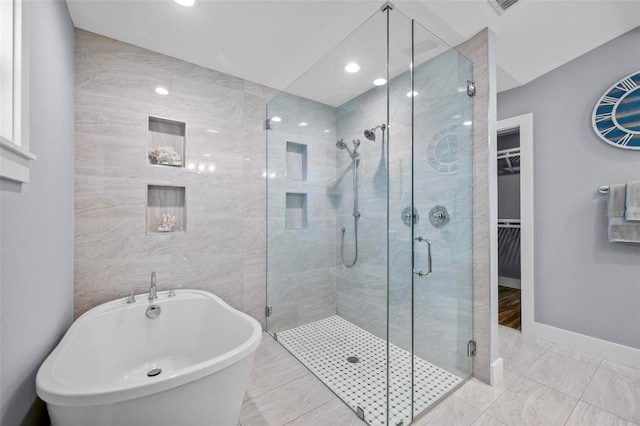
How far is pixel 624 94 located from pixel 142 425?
3.55 meters

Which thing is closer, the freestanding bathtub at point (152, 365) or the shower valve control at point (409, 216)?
the freestanding bathtub at point (152, 365)

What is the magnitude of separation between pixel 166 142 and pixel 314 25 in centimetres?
147

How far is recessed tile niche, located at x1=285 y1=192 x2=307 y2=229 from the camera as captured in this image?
7.72ft

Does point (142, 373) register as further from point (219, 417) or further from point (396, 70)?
point (396, 70)

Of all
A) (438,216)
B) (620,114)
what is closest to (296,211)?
(438,216)

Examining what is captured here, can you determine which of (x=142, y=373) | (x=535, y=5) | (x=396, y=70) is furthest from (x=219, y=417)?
(x=535, y=5)

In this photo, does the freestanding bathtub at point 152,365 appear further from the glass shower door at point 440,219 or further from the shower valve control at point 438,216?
the shower valve control at point 438,216

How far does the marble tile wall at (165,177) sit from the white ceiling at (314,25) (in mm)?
230

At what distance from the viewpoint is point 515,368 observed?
200cm

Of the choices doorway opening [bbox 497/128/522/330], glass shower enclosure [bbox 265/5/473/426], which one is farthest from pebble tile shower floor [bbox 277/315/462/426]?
doorway opening [bbox 497/128/522/330]

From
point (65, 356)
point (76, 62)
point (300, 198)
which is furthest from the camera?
point (300, 198)

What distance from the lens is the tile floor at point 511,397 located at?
150cm

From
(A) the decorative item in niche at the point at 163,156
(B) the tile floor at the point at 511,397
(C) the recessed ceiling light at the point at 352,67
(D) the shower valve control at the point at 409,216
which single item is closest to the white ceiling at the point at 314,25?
(C) the recessed ceiling light at the point at 352,67

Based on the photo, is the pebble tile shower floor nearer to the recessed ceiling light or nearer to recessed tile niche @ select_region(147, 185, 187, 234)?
recessed tile niche @ select_region(147, 185, 187, 234)
